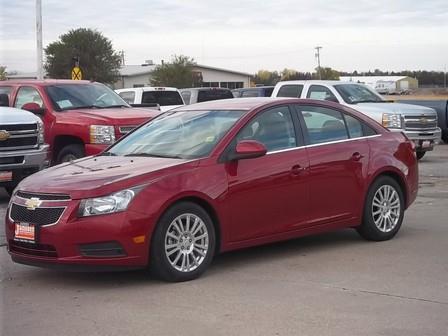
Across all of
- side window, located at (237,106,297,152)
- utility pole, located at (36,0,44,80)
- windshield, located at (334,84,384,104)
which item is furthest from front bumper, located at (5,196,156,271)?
utility pole, located at (36,0,44,80)

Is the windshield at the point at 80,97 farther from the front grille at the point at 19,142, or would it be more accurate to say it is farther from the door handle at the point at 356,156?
the door handle at the point at 356,156

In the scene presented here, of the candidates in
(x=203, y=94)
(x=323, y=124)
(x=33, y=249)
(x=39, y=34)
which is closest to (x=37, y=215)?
(x=33, y=249)

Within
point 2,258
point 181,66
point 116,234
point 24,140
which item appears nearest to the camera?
point 116,234

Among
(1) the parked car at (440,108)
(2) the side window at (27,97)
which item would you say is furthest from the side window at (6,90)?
(1) the parked car at (440,108)

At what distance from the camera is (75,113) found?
12008 mm

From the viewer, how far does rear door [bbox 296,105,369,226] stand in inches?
288

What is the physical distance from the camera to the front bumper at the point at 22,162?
10586mm

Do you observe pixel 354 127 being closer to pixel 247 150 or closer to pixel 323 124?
pixel 323 124

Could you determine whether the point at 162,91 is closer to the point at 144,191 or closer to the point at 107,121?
the point at 107,121

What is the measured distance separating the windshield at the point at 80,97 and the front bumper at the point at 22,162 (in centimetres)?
165

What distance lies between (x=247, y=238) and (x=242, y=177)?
0.59 m

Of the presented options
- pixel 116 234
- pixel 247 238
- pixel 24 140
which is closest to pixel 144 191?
pixel 116 234

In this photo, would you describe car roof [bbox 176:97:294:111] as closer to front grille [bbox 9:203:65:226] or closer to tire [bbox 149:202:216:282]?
tire [bbox 149:202:216:282]

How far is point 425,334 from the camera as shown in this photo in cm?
488
